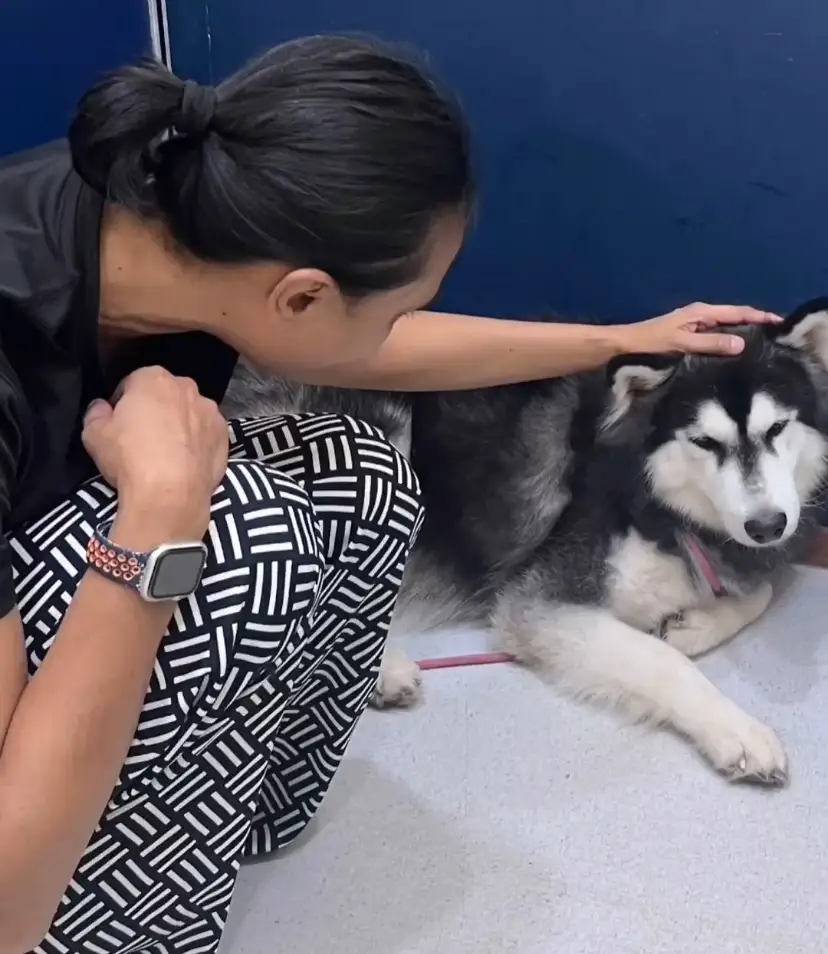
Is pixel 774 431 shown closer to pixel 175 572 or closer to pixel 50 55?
pixel 175 572

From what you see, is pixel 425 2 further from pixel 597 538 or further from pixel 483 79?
pixel 597 538

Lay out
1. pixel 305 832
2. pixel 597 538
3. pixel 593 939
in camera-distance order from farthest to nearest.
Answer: pixel 597 538 → pixel 305 832 → pixel 593 939

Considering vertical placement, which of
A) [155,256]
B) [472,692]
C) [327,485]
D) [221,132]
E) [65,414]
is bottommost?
[472,692]

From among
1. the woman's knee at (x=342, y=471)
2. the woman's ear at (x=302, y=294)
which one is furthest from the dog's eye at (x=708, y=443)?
the woman's ear at (x=302, y=294)

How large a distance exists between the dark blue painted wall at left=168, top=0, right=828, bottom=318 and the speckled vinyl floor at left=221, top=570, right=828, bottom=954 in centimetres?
62

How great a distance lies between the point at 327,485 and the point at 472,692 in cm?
66

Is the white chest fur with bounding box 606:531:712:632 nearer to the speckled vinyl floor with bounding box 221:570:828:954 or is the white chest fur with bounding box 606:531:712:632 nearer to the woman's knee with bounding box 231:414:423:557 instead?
the speckled vinyl floor with bounding box 221:570:828:954

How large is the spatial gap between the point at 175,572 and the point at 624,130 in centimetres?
105

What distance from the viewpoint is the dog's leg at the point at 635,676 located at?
1430mm

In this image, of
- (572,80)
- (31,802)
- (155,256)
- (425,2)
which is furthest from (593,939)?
(425,2)

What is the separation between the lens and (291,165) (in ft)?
2.45

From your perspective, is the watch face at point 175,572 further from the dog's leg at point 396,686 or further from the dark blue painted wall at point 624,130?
the dark blue painted wall at point 624,130

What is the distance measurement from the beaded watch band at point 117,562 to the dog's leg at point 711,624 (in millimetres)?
1055

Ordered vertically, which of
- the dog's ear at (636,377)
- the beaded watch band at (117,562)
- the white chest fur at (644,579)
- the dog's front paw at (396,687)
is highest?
the beaded watch band at (117,562)
